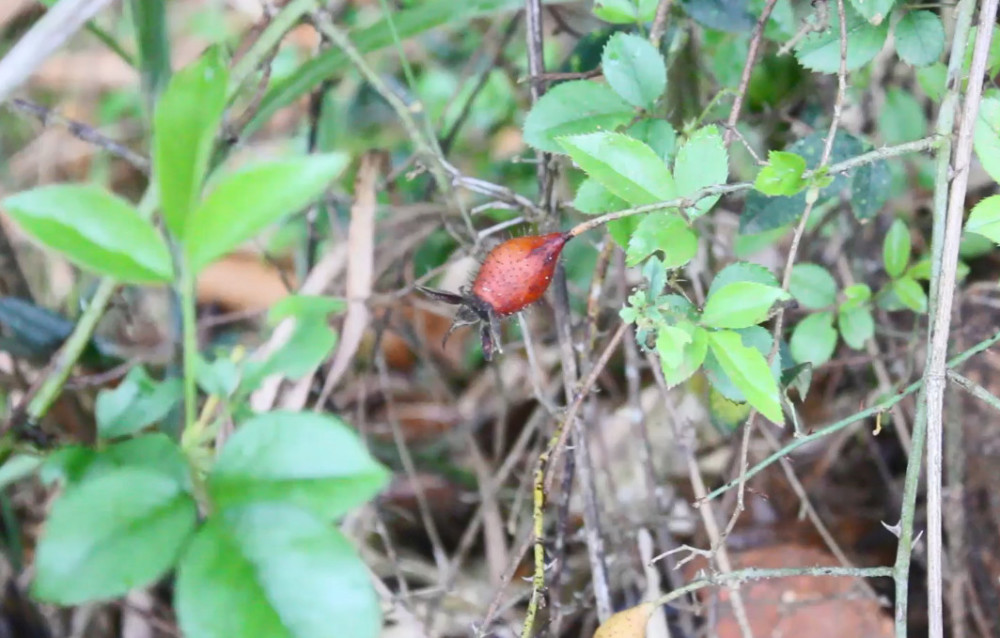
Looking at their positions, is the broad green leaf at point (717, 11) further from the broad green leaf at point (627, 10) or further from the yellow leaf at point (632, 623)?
the yellow leaf at point (632, 623)

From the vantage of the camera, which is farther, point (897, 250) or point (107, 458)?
point (897, 250)

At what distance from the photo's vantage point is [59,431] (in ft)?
2.88

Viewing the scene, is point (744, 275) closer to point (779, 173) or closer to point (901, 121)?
point (779, 173)

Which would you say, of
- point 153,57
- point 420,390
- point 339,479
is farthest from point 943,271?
point 420,390

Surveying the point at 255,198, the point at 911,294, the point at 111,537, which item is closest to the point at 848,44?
the point at 911,294

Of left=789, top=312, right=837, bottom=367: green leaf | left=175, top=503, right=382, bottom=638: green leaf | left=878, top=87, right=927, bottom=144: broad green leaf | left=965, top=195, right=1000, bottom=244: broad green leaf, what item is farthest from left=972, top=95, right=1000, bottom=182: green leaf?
left=175, top=503, right=382, bottom=638: green leaf

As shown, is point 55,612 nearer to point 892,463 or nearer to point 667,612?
point 667,612

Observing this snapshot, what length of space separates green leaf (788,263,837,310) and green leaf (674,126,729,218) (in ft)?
0.84

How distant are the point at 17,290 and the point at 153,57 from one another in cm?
29

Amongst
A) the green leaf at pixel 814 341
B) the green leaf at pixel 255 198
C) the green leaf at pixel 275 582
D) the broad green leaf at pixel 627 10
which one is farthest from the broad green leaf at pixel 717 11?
the green leaf at pixel 275 582

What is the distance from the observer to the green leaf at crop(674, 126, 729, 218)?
530mm

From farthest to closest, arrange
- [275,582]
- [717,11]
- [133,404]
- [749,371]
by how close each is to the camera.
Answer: [717,11], [133,404], [749,371], [275,582]

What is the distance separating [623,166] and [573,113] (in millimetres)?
121

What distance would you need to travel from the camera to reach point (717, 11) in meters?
0.72
